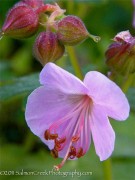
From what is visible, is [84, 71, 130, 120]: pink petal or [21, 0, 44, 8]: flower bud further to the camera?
[21, 0, 44, 8]: flower bud

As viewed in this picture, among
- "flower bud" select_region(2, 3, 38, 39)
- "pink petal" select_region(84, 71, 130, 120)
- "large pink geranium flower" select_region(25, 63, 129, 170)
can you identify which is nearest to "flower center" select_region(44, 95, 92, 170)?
"large pink geranium flower" select_region(25, 63, 129, 170)

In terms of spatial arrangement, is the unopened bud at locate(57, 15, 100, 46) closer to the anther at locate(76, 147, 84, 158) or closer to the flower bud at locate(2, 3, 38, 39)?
the flower bud at locate(2, 3, 38, 39)

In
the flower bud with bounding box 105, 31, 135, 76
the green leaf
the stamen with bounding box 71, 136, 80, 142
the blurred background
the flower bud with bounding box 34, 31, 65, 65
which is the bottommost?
the blurred background

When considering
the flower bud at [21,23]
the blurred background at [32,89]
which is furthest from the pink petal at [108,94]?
the blurred background at [32,89]

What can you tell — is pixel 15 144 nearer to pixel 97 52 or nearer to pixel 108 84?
pixel 97 52

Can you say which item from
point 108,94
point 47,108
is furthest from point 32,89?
point 108,94
